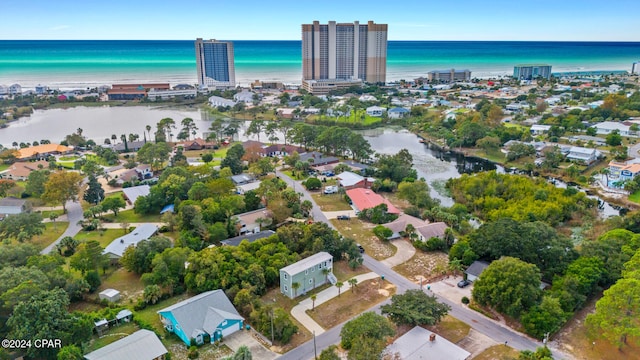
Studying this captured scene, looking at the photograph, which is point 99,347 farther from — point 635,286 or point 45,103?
point 45,103

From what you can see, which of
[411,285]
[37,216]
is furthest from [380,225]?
[37,216]

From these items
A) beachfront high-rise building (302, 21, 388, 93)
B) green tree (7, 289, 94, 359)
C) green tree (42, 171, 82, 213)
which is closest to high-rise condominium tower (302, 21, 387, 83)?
beachfront high-rise building (302, 21, 388, 93)

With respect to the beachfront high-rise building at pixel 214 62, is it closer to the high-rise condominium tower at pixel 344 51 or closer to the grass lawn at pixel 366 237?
the high-rise condominium tower at pixel 344 51

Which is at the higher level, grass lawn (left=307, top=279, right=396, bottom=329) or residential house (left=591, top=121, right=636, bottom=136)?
residential house (left=591, top=121, right=636, bottom=136)

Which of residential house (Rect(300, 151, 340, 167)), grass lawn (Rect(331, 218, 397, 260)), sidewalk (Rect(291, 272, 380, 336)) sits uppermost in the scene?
residential house (Rect(300, 151, 340, 167))

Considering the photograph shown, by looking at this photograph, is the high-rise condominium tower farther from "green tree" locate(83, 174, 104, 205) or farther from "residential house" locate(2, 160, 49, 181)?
"green tree" locate(83, 174, 104, 205)

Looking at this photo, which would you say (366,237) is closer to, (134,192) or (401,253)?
(401,253)

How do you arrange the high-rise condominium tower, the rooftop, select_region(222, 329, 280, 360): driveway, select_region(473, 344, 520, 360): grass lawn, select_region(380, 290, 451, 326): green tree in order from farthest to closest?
1. the high-rise condominium tower
2. the rooftop
3. select_region(380, 290, 451, 326): green tree
4. select_region(222, 329, 280, 360): driveway
5. select_region(473, 344, 520, 360): grass lawn

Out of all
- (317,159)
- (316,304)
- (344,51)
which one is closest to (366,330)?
(316,304)
